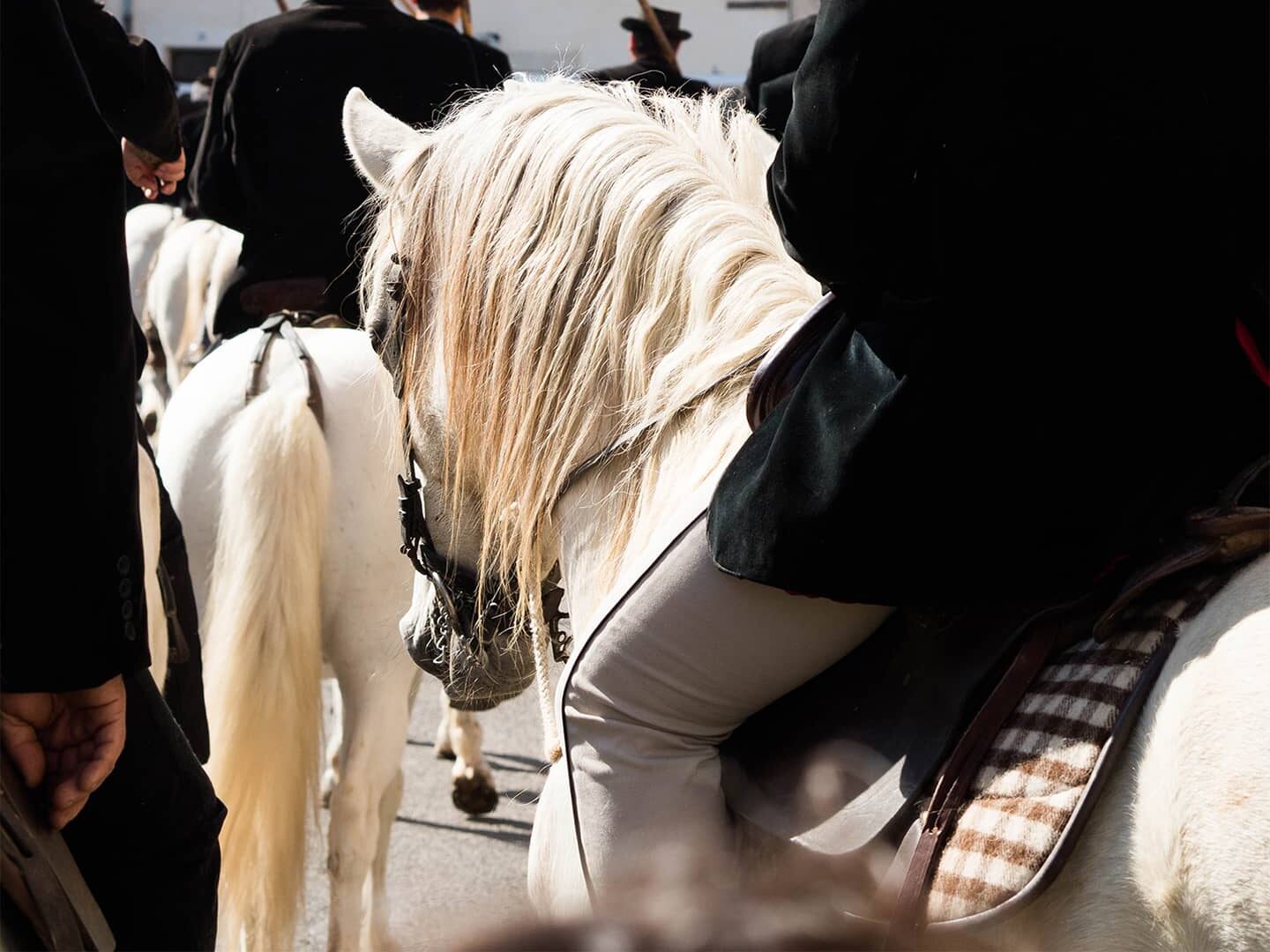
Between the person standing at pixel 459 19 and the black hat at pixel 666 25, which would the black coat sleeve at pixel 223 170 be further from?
the black hat at pixel 666 25

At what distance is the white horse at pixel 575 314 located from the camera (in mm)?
1591

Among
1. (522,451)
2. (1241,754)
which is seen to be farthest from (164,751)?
(1241,754)

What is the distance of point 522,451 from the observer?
1.73m

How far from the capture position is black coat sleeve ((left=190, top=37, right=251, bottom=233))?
12.7 feet

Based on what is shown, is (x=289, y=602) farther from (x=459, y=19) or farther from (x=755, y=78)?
(x=459, y=19)

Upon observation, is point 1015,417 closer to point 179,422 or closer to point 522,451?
point 522,451

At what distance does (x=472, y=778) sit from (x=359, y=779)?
1231 millimetres

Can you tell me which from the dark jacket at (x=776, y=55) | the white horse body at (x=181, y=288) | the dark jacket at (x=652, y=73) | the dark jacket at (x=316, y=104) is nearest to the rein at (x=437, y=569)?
the dark jacket at (x=776, y=55)

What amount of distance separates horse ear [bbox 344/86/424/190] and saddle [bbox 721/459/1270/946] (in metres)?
1.04

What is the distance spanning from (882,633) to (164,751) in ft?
2.89

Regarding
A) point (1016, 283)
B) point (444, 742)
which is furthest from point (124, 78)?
point (444, 742)

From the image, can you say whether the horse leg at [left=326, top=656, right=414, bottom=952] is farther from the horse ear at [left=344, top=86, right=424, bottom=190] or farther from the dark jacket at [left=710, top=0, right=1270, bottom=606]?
the dark jacket at [left=710, top=0, right=1270, bottom=606]

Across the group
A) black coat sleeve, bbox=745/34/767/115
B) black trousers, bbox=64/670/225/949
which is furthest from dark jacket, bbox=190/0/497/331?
black trousers, bbox=64/670/225/949

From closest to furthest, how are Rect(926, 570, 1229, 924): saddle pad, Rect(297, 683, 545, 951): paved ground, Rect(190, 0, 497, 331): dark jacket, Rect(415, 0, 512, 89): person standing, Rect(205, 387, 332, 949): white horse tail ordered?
1. Rect(926, 570, 1229, 924): saddle pad
2. Rect(205, 387, 332, 949): white horse tail
3. Rect(190, 0, 497, 331): dark jacket
4. Rect(297, 683, 545, 951): paved ground
5. Rect(415, 0, 512, 89): person standing
